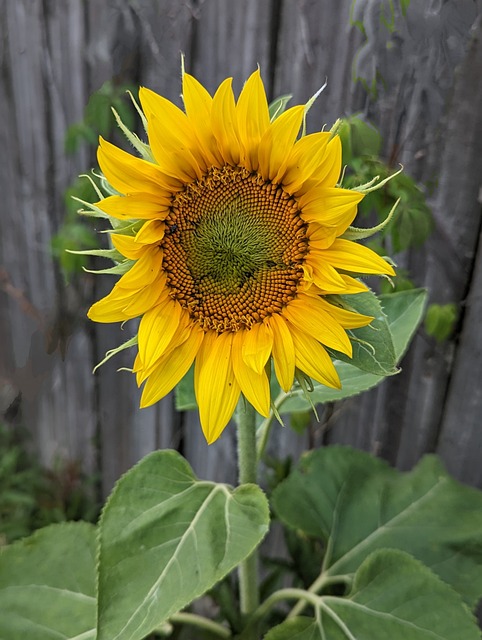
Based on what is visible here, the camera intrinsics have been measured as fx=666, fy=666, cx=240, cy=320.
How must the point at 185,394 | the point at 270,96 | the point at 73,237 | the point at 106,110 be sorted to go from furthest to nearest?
the point at 73,237
the point at 106,110
the point at 270,96
the point at 185,394

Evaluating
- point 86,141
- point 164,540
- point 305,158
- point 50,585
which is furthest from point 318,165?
point 86,141

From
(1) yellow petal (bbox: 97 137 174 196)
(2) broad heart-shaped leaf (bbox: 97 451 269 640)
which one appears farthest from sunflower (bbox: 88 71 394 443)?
(2) broad heart-shaped leaf (bbox: 97 451 269 640)

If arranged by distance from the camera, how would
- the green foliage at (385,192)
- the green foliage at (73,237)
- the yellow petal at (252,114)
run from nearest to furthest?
the yellow petal at (252,114), the green foliage at (385,192), the green foliage at (73,237)

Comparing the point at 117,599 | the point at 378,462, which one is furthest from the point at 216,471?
the point at 117,599

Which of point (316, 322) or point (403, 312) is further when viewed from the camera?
point (403, 312)

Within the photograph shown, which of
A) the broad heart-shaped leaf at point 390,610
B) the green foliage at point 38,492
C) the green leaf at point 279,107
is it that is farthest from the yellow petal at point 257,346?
the green foliage at point 38,492

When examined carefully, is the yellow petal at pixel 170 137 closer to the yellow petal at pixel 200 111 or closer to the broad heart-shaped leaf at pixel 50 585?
the yellow petal at pixel 200 111

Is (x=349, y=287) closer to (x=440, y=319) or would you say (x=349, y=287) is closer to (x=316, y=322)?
(x=316, y=322)
